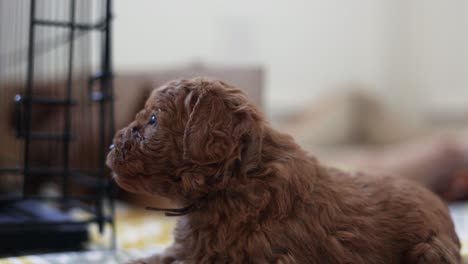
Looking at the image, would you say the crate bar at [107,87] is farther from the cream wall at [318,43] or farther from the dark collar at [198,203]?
the cream wall at [318,43]

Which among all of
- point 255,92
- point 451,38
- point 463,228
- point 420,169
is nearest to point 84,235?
point 255,92

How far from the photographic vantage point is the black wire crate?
4.77 ft

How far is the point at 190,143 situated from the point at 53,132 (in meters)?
1.42

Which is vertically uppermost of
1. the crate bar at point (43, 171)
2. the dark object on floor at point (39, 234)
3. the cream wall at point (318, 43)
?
the cream wall at point (318, 43)

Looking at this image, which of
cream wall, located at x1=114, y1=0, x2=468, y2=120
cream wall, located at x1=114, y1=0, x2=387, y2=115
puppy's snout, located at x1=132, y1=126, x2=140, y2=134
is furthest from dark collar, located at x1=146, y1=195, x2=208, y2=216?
cream wall, located at x1=114, y1=0, x2=468, y2=120

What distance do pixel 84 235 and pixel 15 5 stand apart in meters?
1.04

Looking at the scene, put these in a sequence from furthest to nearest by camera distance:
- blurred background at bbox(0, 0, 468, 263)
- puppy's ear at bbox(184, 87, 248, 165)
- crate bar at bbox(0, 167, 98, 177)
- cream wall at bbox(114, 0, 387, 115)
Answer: cream wall at bbox(114, 0, 387, 115), blurred background at bbox(0, 0, 468, 263), crate bar at bbox(0, 167, 98, 177), puppy's ear at bbox(184, 87, 248, 165)

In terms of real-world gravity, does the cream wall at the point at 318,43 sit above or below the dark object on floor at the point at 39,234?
above

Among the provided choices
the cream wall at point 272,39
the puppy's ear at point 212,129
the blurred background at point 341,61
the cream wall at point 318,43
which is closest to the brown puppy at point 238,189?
the puppy's ear at point 212,129

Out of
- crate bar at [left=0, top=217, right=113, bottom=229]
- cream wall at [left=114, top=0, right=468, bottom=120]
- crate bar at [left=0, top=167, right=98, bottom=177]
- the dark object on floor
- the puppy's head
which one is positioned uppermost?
cream wall at [left=114, top=0, right=468, bottom=120]

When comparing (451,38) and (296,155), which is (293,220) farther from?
(451,38)

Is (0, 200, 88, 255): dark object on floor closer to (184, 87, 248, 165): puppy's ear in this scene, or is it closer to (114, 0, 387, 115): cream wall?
(184, 87, 248, 165): puppy's ear

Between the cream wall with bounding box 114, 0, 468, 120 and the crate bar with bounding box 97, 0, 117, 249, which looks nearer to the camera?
the crate bar with bounding box 97, 0, 117, 249

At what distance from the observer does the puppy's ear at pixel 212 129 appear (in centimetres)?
95
